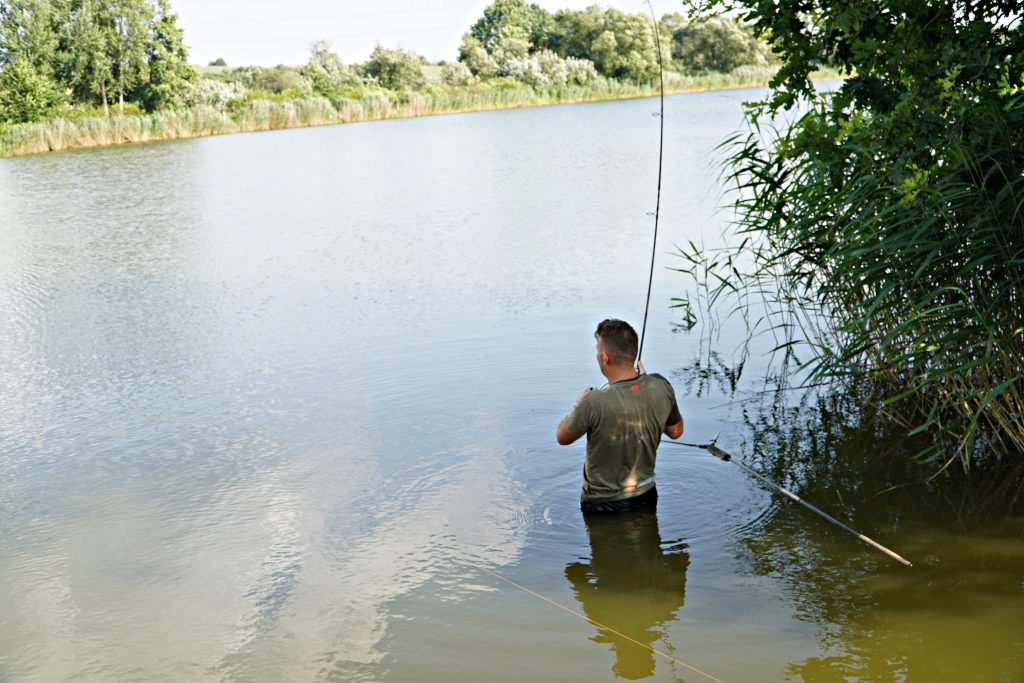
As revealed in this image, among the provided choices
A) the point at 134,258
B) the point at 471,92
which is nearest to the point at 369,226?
the point at 134,258

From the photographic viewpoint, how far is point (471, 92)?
170 ft

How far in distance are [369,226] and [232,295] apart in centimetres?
432

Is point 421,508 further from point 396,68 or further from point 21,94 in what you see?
point 396,68

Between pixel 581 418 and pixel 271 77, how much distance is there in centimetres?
6218

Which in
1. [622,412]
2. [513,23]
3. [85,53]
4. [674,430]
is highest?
[513,23]

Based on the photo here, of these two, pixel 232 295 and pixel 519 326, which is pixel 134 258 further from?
pixel 519 326

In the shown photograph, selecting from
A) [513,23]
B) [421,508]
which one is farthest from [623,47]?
[421,508]

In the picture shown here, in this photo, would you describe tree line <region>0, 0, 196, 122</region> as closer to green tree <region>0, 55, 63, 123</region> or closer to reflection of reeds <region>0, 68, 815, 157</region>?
green tree <region>0, 55, 63, 123</region>

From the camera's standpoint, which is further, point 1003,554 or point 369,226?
point 369,226

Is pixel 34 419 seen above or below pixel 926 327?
below

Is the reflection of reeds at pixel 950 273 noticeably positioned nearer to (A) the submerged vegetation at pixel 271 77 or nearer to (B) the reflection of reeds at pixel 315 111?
(A) the submerged vegetation at pixel 271 77

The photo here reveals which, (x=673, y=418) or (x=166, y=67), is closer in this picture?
(x=673, y=418)

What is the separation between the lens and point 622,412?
443 cm

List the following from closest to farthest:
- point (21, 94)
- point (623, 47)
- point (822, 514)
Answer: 1. point (822, 514)
2. point (21, 94)
3. point (623, 47)
